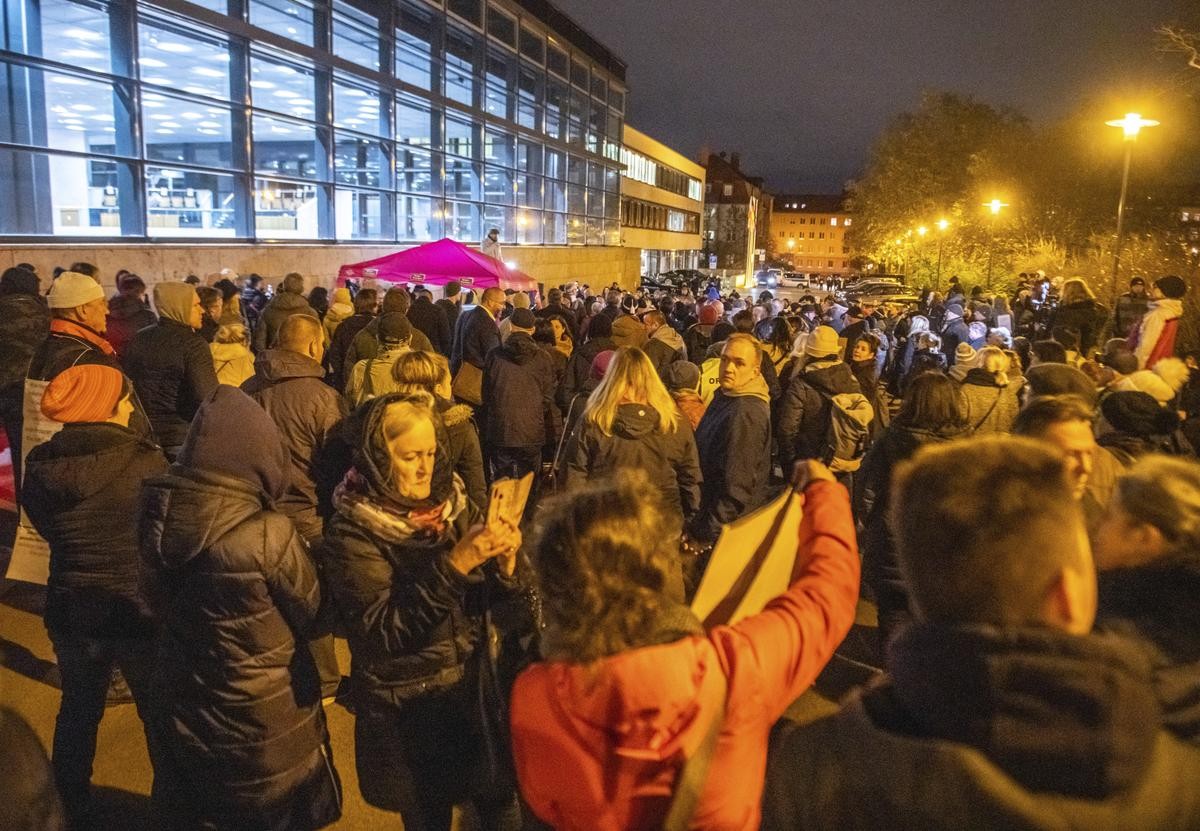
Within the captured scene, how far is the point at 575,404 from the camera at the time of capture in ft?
19.2

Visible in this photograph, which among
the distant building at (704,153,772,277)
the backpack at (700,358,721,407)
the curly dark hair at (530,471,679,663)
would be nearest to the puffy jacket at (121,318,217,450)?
the backpack at (700,358,721,407)

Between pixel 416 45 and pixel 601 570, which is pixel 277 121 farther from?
pixel 601 570

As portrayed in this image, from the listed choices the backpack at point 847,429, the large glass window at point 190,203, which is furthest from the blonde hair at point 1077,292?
the large glass window at point 190,203

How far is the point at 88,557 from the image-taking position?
3.42m

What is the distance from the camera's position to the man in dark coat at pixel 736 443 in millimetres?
5016

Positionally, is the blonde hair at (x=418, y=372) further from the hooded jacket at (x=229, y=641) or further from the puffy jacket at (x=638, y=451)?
the hooded jacket at (x=229, y=641)

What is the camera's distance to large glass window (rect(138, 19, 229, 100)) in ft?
50.9

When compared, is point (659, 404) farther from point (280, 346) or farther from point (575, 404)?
point (280, 346)

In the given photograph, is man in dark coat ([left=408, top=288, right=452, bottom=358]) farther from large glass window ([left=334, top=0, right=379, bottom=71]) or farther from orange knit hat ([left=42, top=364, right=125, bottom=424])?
large glass window ([left=334, top=0, right=379, bottom=71])

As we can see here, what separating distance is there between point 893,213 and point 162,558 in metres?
50.8

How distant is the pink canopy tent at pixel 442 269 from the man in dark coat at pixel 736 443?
7.19 meters

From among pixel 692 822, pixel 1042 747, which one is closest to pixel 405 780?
pixel 692 822

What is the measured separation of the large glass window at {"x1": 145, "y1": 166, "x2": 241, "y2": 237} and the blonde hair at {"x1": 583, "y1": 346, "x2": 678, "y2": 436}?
1382cm

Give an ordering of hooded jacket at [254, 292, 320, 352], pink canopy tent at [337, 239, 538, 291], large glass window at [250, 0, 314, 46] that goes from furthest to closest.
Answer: large glass window at [250, 0, 314, 46], pink canopy tent at [337, 239, 538, 291], hooded jacket at [254, 292, 320, 352]
